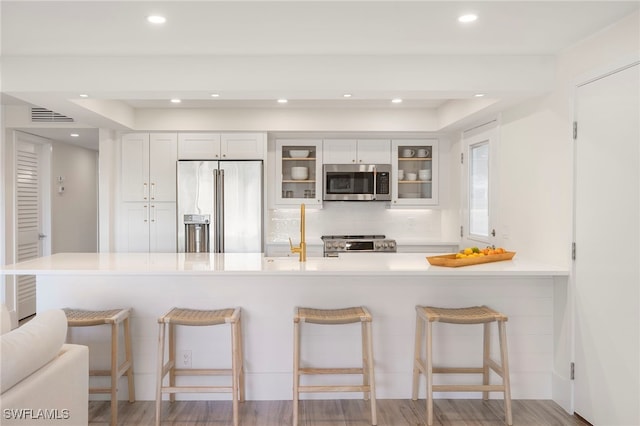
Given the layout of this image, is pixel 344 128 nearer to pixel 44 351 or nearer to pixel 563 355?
pixel 563 355

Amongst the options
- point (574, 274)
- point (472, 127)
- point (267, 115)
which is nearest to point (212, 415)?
point (574, 274)

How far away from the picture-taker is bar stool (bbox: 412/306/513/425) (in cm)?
266

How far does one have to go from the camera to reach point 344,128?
4910mm

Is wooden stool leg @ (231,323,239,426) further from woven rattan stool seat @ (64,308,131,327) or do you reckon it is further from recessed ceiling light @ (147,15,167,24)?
recessed ceiling light @ (147,15,167,24)

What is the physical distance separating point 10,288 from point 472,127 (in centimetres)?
528

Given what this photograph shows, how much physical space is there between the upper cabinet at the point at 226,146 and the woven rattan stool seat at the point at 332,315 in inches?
101

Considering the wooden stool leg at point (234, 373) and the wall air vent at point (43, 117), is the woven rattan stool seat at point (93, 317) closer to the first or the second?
the wooden stool leg at point (234, 373)

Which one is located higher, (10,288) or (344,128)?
(344,128)

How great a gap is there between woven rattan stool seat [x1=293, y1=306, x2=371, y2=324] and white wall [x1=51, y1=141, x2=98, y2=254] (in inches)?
165

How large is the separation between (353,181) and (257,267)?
255 centimetres

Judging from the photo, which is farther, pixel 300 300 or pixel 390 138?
pixel 390 138

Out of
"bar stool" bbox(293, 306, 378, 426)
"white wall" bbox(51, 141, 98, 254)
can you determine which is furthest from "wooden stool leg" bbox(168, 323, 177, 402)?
"white wall" bbox(51, 141, 98, 254)

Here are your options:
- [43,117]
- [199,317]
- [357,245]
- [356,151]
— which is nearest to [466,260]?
Result: [199,317]

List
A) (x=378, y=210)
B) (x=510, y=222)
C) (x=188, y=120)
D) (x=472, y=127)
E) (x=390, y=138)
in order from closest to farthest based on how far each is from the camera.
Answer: (x=510, y=222)
(x=472, y=127)
(x=188, y=120)
(x=390, y=138)
(x=378, y=210)
